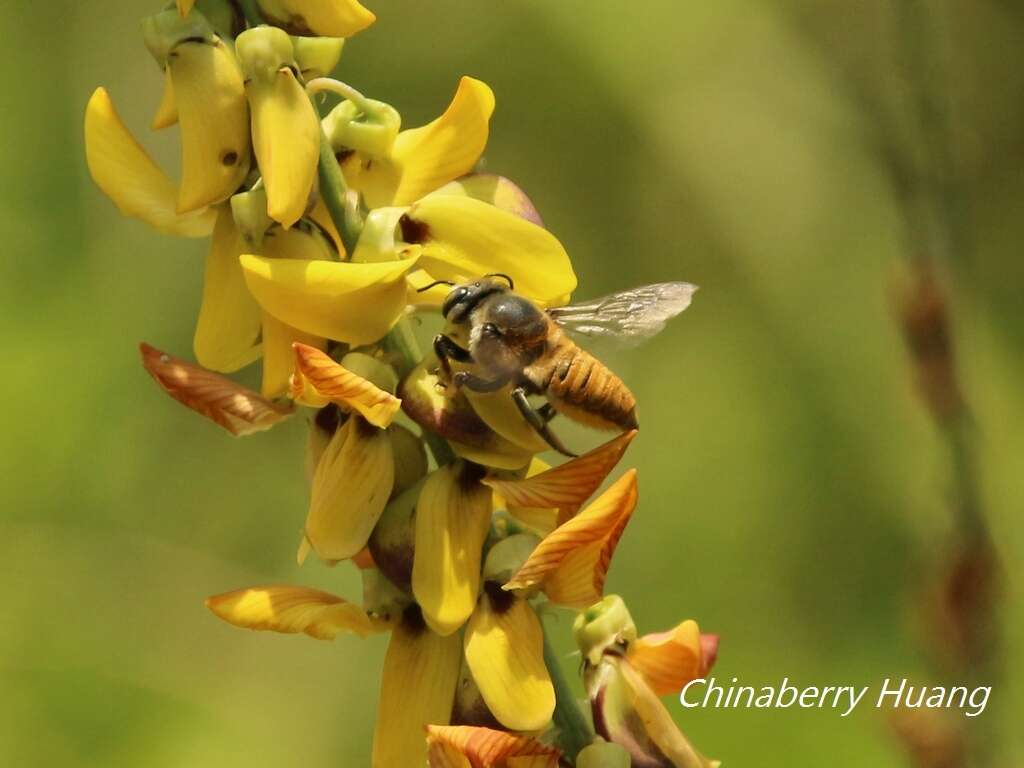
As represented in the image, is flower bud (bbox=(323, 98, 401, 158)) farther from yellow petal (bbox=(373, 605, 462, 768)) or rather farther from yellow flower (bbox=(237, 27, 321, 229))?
yellow petal (bbox=(373, 605, 462, 768))

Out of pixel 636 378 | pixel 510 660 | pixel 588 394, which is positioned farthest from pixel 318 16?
pixel 636 378

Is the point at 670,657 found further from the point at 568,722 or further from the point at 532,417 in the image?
the point at 532,417

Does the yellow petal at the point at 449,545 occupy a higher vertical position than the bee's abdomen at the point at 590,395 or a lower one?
lower

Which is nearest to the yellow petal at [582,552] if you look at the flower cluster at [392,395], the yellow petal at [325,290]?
the flower cluster at [392,395]

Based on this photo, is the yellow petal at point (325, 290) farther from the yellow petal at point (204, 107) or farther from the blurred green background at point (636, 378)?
the blurred green background at point (636, 378)

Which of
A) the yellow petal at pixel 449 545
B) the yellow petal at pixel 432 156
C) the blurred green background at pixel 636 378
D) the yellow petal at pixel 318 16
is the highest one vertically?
the yellow petal at pixel 318 16

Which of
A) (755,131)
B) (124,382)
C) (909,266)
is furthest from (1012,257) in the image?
(909,266)

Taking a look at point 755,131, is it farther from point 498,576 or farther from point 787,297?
point 498,576
